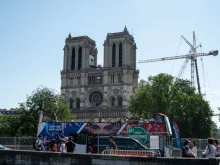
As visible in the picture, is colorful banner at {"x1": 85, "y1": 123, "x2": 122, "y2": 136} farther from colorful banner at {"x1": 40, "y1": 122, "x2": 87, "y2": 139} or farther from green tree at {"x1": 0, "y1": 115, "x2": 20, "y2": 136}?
green tree at {"x1": 0, "y1": 115, "x2": 20, "y2": 136}

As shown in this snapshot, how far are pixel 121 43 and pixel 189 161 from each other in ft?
254

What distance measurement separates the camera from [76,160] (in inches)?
562

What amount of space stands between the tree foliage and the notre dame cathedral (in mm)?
29810

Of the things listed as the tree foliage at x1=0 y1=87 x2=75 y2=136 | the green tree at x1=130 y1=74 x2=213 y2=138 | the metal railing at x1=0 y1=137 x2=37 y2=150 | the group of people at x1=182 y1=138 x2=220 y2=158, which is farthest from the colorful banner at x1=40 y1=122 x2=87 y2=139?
the green tree at x1=130 y1=74 x2=213 y2=138

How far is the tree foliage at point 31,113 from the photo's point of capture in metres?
48.2

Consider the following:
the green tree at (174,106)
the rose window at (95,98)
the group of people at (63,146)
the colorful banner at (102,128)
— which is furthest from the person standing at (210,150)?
the rose window at (95,98)

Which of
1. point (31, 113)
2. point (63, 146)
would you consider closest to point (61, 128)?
point (63, 146)

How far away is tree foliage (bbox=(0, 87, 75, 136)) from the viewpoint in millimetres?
48250

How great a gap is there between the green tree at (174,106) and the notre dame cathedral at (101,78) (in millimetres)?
20510

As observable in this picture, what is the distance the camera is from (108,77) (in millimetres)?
87000

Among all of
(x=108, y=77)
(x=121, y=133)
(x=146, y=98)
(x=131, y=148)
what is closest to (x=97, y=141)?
(x=121, y=133)

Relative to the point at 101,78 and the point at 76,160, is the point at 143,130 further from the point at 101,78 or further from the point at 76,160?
the point at 101,78

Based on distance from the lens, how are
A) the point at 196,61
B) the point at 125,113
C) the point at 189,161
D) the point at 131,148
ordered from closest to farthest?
the point at 189,161 < the point at 131,148 < the point at 125,113 < the point at 196,61

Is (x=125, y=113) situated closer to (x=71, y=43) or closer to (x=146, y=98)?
(x=146, y=98)
